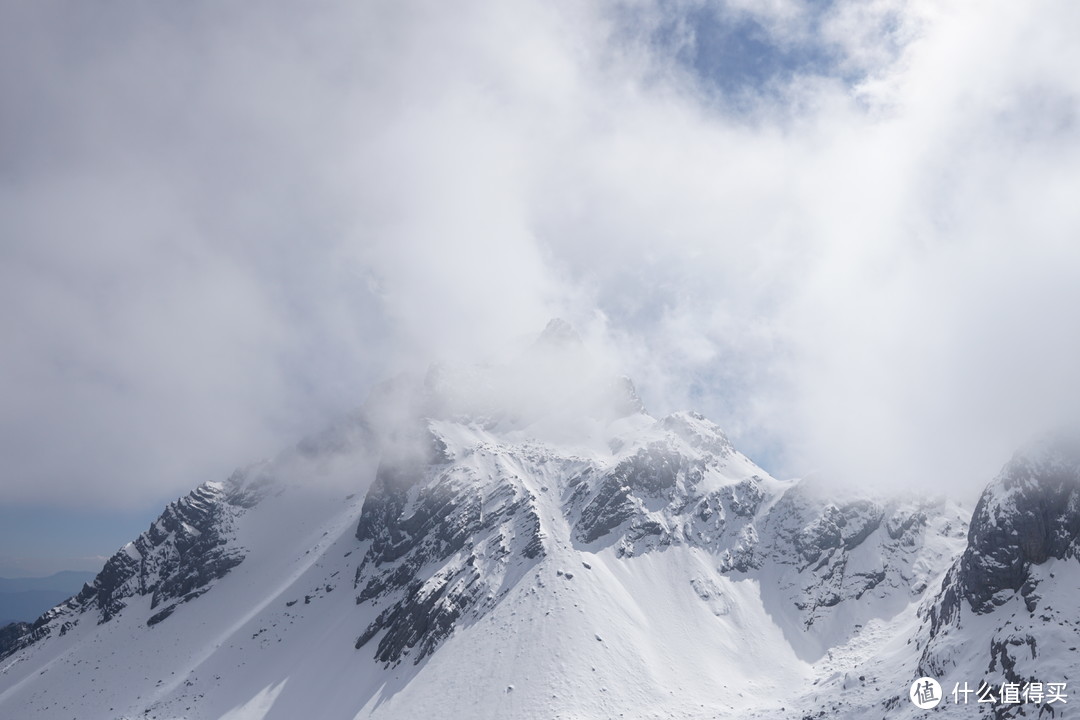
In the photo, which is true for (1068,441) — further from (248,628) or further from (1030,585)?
(248,628)

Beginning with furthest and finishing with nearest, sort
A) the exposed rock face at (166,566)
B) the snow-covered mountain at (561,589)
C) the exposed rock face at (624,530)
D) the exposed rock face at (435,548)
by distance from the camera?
the exposed rock face at (166,566)
the exposed rock face at (624,530)
the exposed rock face at (435,548)
the snow-covered mountain at (561,589)

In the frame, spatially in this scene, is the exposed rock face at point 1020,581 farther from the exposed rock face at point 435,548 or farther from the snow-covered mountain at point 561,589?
the exposed rock face at point 435,548

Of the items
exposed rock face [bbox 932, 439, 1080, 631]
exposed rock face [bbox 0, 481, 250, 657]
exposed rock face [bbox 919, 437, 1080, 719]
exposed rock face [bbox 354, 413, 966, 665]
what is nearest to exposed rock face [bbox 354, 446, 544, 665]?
exposed rock face [bbox 354, 413, 966, 665]

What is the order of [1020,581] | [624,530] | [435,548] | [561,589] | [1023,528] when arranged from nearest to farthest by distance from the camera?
[1020,581] → [1023,528] → [561,589] → [624,530] → [435,548]

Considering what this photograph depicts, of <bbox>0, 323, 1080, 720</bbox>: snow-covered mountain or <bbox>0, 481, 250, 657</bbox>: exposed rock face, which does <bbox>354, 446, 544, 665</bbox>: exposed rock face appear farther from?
<bbox>0, 481, 250, 657</bbox>: exposed rock face

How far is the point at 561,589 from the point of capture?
4040 inches

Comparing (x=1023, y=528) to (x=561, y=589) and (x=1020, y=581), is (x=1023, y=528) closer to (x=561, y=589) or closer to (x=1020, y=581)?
(x=1020, y=581)

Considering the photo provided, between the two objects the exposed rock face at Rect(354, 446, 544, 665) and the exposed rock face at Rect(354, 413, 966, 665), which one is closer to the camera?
the exposed rock face at Rect(354, 446, 544, 665)

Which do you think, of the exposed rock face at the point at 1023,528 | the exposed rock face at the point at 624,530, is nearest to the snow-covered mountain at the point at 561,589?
the exposed rock face at the point at 1023,528

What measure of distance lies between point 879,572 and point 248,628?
136827mm

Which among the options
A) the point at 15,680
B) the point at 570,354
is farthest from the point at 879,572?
the point at 15,680

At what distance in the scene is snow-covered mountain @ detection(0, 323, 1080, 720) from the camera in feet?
237

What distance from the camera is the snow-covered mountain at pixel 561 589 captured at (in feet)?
237

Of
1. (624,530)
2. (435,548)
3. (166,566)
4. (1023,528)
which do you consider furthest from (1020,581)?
(166,566)
